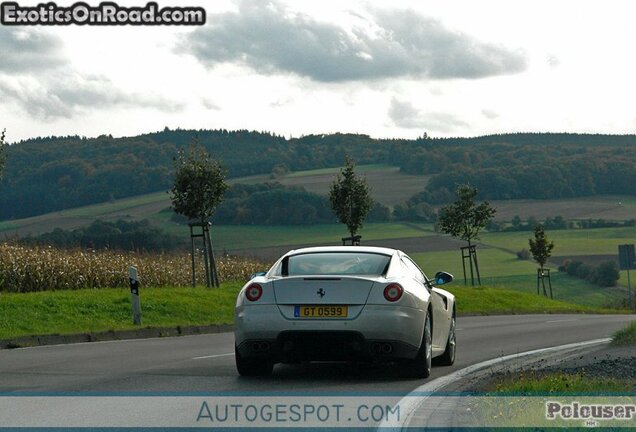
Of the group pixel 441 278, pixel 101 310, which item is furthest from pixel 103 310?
pixel 441 278

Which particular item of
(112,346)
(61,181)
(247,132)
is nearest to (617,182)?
(247,132)

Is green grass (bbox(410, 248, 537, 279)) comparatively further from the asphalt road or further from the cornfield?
the asphalt road

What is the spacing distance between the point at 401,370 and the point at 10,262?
61.0 feet

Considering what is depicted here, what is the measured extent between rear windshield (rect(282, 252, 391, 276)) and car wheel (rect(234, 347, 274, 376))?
999 millimetres

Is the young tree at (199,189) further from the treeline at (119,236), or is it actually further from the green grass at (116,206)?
the green grass at (116,206)

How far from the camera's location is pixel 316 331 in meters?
12.4

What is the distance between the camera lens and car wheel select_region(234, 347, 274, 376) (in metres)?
13.1

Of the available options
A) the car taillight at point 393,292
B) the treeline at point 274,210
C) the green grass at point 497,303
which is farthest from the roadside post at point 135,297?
the treeline at point 274,210

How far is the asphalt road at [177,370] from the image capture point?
12.2 m

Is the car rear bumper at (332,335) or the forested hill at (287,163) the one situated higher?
the forested hill at (287,163)

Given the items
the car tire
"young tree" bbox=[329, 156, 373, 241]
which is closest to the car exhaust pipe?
the car tire

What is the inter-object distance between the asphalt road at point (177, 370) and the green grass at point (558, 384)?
A: 1047 mm

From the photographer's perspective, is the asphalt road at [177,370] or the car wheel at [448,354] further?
the car wheel at [448,354]

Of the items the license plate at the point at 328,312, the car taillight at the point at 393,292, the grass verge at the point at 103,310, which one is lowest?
the grass verge at the point at 103,310
